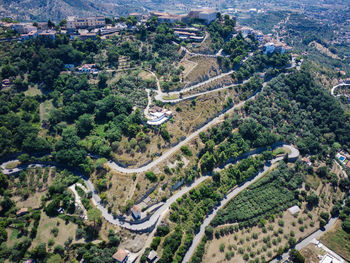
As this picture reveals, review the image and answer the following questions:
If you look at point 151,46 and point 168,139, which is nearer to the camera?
point 168,139

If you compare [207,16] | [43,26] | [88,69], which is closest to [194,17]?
[207,16]

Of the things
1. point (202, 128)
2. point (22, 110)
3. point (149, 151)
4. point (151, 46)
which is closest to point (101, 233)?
point (149, 151)

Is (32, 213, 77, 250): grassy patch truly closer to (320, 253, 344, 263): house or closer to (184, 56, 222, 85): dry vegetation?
(320, 253, 344, 263): house

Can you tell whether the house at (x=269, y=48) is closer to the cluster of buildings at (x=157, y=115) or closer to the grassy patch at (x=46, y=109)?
the cluster of buildings at (x=157, y=115)

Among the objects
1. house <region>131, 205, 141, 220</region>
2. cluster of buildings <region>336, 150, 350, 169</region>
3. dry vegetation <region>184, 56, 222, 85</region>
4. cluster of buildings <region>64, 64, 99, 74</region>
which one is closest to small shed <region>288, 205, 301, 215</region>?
cluster of buildings <region>336, 150, 350, 169</region>

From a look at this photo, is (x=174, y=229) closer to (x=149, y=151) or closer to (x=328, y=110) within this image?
(x=149, y=151)

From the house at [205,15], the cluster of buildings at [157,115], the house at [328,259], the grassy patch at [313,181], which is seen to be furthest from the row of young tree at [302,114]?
the house at [205,15]

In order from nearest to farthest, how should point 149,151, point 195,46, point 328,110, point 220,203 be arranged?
1. point 220,203
2. point 149,151
3. point 328,110
4. point 195,46
